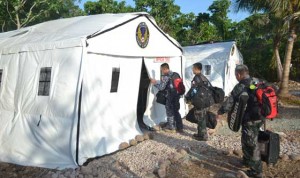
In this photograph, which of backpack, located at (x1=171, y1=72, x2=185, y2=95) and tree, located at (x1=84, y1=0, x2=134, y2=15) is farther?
tree, located at (x1=84, y1=0, x2=134, y2=15)

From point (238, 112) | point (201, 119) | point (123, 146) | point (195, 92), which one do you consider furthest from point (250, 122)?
point (123, 146)

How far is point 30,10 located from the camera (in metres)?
20.8

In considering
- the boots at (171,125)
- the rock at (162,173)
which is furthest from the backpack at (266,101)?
the boots at (171,125)

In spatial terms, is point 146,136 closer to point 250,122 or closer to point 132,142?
point 132,142

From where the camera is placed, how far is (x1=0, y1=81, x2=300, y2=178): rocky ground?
577cm

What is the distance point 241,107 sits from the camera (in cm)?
526

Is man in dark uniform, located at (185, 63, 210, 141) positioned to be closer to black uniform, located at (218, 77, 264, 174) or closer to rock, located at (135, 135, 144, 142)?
rock, located at (135, 135, 144, 142)

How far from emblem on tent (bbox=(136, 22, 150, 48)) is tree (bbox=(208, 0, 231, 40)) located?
25.6m

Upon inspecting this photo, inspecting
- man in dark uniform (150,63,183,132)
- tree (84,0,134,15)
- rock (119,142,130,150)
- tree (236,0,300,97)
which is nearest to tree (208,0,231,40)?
tree (84,0,134,15)

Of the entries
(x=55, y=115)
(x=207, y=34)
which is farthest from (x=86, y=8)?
(x=55, y=115)

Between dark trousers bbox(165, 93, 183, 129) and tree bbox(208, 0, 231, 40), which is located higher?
tree bbox(208, 0, 231, 40)

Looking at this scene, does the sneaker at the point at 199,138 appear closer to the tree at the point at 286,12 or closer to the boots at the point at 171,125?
the boots at the point at 171,125

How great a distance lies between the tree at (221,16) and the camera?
32844 millimetres

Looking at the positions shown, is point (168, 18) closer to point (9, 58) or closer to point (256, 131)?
point (9, 58)
